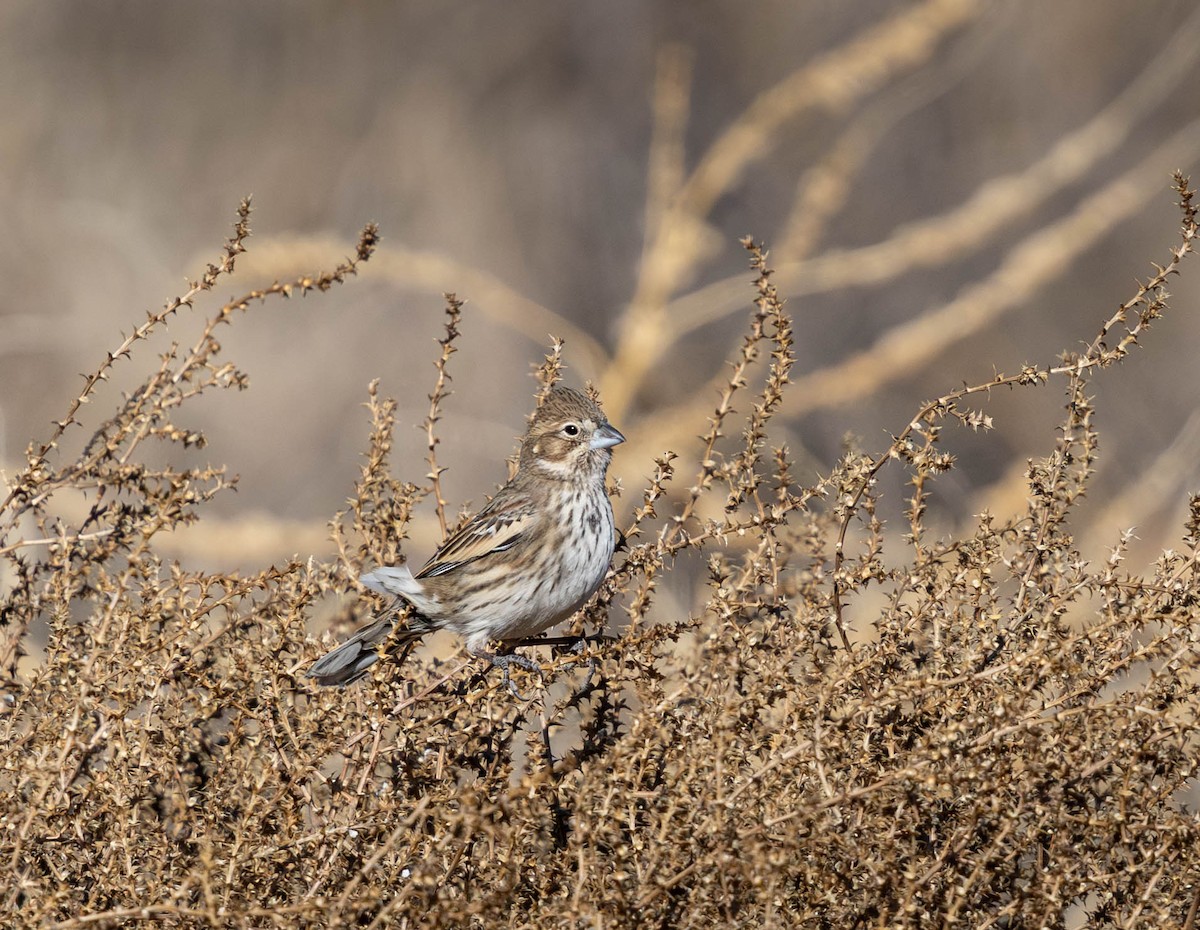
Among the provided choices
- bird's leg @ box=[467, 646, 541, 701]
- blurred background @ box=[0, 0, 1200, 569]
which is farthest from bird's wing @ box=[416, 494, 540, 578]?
blurred background @ box=[0, 0, 1200, 569]

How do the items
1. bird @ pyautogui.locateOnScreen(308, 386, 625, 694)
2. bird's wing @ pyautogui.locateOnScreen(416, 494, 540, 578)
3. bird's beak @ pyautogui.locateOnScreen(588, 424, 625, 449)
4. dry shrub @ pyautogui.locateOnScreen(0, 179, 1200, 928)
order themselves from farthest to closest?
1. bird's beak @ pyautogui.locateOnScreen(588, 424, 625, 449)
2. bird's wing @ pyautogui.locateOnScreen(416, 494, 540, 578)
3. bird @ pyautogui.locateOnScreen(308, 386, 625, 694)
4. dry shrub @ pyautogui.locateOnScreen(0, 179, 1200, 928)

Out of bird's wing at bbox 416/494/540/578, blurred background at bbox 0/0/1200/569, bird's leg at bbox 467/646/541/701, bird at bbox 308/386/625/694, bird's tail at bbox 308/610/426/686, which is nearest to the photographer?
bird's leg at bbox 467/646/541/701

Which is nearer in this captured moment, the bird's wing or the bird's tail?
the bird's tail

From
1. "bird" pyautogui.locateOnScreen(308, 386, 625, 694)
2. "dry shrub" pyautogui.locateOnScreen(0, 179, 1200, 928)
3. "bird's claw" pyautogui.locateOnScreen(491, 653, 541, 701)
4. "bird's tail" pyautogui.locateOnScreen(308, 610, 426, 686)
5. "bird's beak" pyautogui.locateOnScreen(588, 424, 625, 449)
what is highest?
"bird's beak" pyautogui.locateOnScreen(588, 424, 625, 449)

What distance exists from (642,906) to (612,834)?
0.13m

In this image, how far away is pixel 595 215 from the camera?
8312mm

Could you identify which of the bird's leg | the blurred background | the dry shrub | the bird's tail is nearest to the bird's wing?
the bird's tail

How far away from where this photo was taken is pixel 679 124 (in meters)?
8.31

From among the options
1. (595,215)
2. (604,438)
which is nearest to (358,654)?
(604,438)

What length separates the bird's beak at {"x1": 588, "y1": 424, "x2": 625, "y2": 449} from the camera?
4.36 meters

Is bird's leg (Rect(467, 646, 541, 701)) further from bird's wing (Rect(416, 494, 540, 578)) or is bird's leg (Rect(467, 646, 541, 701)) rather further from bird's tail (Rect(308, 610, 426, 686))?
bird's wing (Rect(416, 494, 540, 578))

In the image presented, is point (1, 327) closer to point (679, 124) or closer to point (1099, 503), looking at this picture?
point (679, 124)

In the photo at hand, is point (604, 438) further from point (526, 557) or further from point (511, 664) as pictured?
point (511, 664)

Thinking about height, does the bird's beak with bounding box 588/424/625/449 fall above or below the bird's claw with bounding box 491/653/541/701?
above
